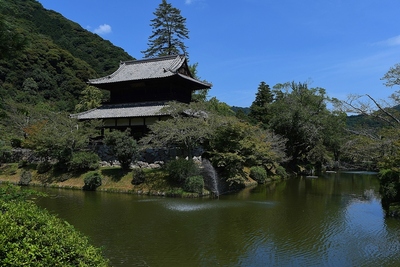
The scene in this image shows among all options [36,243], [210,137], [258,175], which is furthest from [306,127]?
[36,243]

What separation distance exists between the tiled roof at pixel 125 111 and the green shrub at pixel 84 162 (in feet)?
12.6

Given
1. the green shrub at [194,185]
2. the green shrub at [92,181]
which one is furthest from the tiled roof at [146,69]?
the green shrub at [194,185]

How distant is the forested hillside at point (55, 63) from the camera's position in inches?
2016

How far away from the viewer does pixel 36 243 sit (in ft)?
12.0

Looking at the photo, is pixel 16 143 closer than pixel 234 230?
No

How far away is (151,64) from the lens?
29281 mm

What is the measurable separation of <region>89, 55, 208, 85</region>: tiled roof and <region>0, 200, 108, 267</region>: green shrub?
2213cm

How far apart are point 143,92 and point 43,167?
32.5ft

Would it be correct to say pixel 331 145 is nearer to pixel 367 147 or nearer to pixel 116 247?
pixel 367 147

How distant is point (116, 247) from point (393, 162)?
38.4 feet

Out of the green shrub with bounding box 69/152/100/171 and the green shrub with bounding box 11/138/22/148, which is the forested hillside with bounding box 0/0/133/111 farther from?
the green shrub with bounding box 69/152/100/171

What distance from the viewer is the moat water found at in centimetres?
901

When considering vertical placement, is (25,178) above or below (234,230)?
above

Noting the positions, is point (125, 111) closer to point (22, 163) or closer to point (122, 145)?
point (122, 145)
